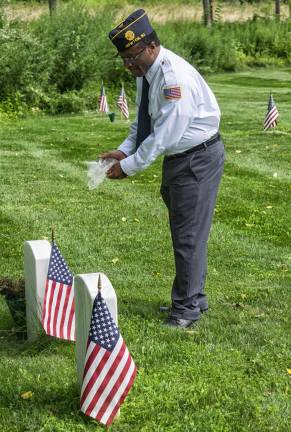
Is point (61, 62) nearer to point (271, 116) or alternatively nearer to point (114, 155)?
point (271, 116)

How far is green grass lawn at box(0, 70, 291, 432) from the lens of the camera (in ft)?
14.3

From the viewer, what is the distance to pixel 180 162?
5207 mm

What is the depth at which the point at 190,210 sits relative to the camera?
529 centimetres

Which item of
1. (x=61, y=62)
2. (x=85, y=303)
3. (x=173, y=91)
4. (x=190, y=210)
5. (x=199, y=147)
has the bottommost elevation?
(x=61, y=62)

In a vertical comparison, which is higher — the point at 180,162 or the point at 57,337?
the point at 180,162

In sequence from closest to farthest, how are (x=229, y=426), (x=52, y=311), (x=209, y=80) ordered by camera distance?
(x=229, y=426) → (x=52, y=311) → (x=209, y=80)

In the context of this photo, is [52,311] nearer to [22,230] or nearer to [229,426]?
[229,426]

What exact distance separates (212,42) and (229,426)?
86.7 ft

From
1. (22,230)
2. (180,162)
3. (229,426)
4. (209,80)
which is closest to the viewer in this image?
(229,426)

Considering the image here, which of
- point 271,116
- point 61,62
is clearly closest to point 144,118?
point 271,116

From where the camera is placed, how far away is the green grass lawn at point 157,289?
436cm

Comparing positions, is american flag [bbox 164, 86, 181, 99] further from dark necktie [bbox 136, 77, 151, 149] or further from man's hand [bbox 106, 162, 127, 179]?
man's hand [bbox 106, 162, 127, 179]

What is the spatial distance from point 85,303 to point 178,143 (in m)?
A: 1.43

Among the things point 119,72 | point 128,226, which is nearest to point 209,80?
point 119,72
